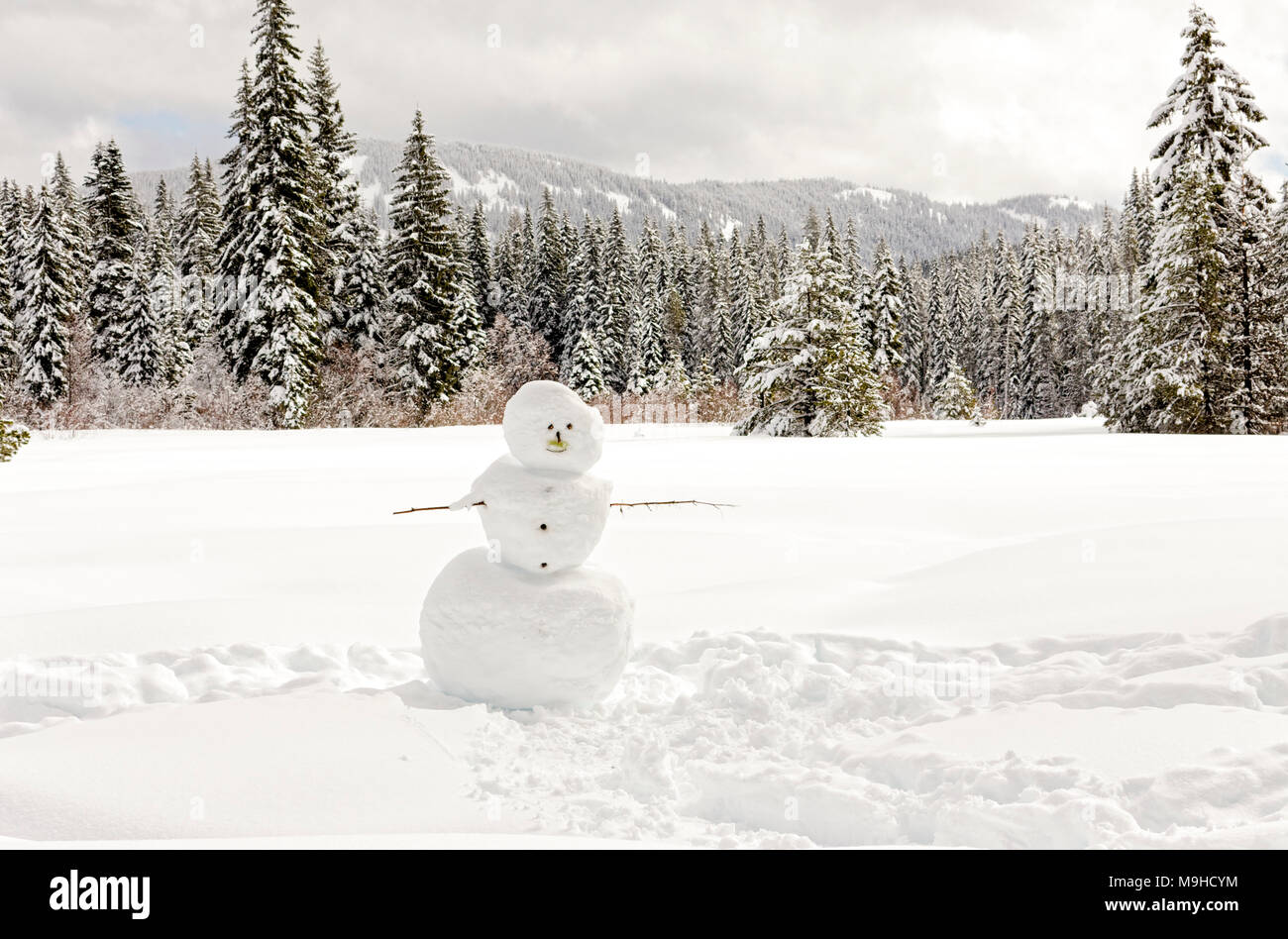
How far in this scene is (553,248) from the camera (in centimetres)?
5216

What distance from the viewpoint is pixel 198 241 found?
36750 millimetres

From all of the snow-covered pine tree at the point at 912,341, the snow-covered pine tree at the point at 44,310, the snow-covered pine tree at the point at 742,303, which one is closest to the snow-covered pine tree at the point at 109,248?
the snow-covered pine tree at the point at 44,310

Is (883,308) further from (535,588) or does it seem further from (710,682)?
(535,588)

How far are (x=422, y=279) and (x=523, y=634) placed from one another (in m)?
27.4

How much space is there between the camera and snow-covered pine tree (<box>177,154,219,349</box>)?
3634 centimetres

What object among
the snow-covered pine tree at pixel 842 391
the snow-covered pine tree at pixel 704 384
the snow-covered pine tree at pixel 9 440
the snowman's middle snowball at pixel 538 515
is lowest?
the snowman's middle snowball at pixel 538 515

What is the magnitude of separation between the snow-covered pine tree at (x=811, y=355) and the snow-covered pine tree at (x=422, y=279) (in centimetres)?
1280

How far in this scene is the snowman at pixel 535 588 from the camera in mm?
3984

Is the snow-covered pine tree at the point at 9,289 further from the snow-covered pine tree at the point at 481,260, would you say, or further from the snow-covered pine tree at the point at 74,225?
the snow-covered pine tree at the point at 481,260

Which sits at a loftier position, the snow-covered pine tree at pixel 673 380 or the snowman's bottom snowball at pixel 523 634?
the snow-covered pine tree at pixel 673 380

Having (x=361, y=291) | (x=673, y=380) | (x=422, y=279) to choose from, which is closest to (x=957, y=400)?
(x=673, y=380)

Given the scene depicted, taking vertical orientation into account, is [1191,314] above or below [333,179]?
below

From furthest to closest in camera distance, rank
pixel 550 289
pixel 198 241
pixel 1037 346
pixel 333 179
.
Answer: pixel 550 289
pixel 1037 346
pixel 198 241
pixel 333 179

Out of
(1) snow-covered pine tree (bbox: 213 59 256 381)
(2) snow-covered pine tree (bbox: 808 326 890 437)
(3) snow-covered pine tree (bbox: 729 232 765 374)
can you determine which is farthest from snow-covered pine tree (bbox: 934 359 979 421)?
(1) snow-covered pine tree (bbox: 213 59 256 381)
